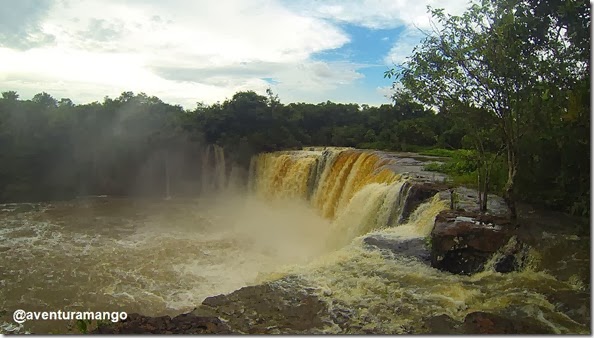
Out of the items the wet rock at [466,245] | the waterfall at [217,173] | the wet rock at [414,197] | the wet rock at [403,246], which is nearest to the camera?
the wet rock at [466,245]

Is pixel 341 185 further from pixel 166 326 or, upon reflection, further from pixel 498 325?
pixel 166 326

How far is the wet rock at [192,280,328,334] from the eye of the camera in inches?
186

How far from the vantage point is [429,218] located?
25.7ft

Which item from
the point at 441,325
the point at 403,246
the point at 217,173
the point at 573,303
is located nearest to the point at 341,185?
the point at 403,246

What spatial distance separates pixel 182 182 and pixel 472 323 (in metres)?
A: 20.8

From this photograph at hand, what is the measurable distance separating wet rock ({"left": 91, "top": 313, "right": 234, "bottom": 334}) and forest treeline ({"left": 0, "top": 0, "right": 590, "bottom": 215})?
4775mm

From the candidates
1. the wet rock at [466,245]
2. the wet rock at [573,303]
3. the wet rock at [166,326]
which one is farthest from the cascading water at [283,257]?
the wet rock at [166,326]

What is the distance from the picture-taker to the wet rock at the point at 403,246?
21.5 feet

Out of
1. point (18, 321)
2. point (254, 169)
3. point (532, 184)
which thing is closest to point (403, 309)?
point (532, 184)

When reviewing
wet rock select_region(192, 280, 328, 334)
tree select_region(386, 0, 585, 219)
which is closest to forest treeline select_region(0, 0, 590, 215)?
tree select_region(386, 0, 585, 219)

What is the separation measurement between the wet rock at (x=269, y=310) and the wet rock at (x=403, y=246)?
5.81 feet

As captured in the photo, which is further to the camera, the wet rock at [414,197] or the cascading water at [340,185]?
the cascading water at [340,185]

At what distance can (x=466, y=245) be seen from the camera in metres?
6.30

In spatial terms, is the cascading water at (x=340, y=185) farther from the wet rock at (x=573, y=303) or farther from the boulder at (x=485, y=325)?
the boulder at (x=485, y=325)
